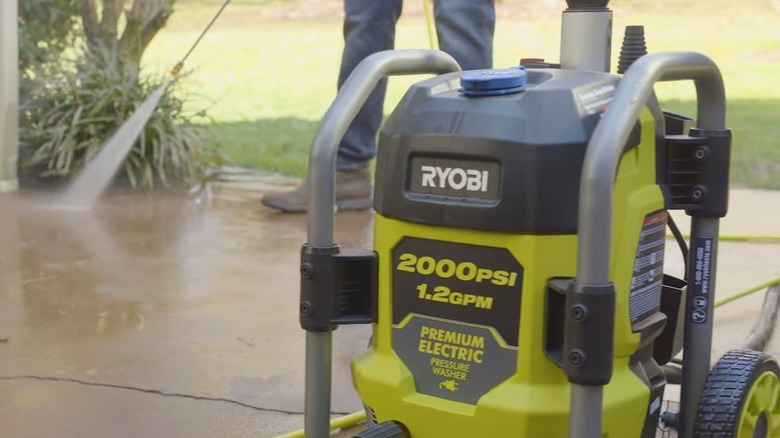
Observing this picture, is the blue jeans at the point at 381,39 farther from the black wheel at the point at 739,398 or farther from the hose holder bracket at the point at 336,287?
the black wheel at the point at 739,398

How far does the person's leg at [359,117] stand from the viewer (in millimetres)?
3725

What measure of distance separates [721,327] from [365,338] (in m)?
0.89

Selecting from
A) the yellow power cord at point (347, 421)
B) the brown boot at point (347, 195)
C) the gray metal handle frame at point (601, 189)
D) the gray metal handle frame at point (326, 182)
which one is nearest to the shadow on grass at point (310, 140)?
the brown boot at point (347, 195)

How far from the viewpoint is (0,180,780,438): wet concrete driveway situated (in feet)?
7.76

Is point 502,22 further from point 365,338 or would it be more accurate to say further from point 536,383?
point 536,383

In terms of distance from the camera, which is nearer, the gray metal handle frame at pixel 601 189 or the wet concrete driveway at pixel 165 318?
the gray metal handle frame at pixel 601 189

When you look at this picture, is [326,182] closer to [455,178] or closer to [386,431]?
[455,178]

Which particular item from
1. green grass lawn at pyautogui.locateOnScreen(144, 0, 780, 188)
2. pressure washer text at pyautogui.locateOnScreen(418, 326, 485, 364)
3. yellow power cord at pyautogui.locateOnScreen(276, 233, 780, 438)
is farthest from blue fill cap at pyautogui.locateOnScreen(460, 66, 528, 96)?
green grass lawn at pyautogui.locateOnScreen(144, 0, 780, 188)

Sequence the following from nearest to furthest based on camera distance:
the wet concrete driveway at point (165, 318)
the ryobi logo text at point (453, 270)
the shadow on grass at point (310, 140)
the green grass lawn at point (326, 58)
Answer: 1. the ryobi logo text at point (453, 270)
2. the wet concrete driveway at point (165, 318)
3. the shadow on grass at point (310, 140)
4. the green grass lawn at point (326, 58)

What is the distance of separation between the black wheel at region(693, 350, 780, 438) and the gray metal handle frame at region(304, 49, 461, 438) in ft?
1.97

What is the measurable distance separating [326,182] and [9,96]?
10.9ft

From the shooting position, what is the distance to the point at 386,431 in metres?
1.70

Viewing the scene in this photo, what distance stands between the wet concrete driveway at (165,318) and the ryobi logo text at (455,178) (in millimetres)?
791

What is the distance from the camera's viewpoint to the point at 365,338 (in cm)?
280
